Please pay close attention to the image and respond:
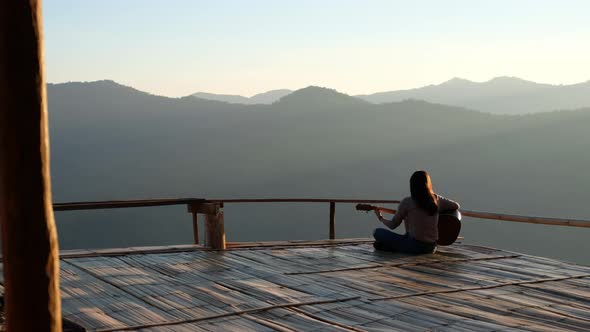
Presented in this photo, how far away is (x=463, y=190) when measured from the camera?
95750 mm

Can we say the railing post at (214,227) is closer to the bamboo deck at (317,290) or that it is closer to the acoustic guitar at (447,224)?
the bamboo deck at (317,290)

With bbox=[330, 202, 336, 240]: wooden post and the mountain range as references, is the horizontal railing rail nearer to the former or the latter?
bbox=[330, 202, 336, 240]: wooden post

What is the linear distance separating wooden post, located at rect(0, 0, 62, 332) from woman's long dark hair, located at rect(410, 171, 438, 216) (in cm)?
484

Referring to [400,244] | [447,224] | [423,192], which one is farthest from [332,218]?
[423,192]

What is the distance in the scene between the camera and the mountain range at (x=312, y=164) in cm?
9088

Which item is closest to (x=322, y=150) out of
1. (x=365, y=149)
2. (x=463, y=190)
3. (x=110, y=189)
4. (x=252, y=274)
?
(x=365, y=149)

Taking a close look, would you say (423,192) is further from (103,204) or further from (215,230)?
(103,204)

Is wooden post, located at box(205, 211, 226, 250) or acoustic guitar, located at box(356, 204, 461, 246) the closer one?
wooden post, located at box(205, 211, 226, 250)

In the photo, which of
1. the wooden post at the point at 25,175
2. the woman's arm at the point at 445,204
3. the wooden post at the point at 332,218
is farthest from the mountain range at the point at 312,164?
the wooden post at the point at 25,175

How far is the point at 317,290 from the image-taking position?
5.51 metres

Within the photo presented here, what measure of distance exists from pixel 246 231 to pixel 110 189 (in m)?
23.8

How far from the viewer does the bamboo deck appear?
4.54 metres

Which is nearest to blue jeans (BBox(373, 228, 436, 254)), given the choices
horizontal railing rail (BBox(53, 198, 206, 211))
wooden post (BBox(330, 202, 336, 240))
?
wooden post (BBox(330, 202, 336, 240))

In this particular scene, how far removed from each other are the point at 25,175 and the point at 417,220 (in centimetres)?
518
